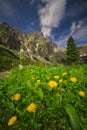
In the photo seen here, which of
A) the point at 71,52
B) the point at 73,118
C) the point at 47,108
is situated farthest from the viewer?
the point at 71,52

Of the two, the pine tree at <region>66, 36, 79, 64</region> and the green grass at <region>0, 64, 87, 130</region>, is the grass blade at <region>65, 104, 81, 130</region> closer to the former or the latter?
the green grass at <region>0, 64, 87, 130</region>

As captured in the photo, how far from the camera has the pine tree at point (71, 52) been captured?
197 ft

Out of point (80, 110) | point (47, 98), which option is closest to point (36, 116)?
point (47, 98)

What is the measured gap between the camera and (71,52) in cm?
6119

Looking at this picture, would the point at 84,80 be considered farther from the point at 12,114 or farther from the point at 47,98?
the point at 12,114

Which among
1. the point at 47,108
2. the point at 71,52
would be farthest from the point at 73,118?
the point at 71,52

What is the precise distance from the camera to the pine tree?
6003 centimetres

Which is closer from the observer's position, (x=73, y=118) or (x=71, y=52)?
(x=73, y=118)

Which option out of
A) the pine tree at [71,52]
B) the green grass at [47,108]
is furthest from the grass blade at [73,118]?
the pine tree at [71,52]

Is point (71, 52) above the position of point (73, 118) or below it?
above

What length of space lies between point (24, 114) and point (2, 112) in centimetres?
60

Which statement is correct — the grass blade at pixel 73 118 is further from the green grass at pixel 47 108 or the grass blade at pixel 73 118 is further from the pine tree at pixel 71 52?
the pine tree at pixel 71 52

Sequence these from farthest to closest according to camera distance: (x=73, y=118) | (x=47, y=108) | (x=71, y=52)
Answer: (x=71, y=52)
(x=47, y=108)
(x=73, y=118)

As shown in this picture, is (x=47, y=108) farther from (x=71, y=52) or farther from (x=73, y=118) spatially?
(x=71, y=52)
